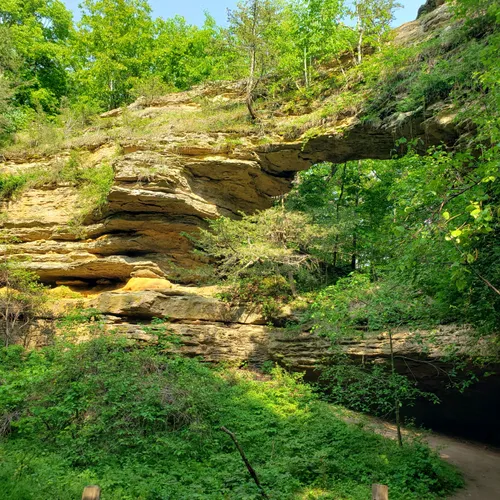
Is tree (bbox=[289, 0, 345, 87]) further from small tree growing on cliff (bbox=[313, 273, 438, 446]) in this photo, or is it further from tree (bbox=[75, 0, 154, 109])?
tree (bbox=[75, 0, 154, 109])

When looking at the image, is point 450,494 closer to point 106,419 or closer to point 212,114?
point 106,419

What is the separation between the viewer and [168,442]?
6312 millimetres

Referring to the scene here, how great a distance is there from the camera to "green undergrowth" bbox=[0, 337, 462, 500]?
17.4ft

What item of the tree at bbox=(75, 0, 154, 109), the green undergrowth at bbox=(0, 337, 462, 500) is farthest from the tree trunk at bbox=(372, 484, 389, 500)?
the tree at bbox=(75, 0, 154, 109)

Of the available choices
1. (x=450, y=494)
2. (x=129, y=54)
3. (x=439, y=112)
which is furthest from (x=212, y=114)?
(x=450, y=494)

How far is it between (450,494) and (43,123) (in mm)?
18657

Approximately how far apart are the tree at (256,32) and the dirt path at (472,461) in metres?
11.2

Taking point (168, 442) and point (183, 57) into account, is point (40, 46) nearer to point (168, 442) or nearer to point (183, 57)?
point (183, 57)

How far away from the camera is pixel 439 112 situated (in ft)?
30.9

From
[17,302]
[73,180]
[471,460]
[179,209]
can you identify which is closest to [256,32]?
[179,209]

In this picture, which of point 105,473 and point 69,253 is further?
point 69,253

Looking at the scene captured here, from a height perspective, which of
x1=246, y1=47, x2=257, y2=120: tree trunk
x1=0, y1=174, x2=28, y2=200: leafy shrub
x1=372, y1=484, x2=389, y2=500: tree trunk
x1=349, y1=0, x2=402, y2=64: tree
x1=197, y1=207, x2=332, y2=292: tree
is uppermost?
x1=349, y1=0, x2=402, y2=64: tree

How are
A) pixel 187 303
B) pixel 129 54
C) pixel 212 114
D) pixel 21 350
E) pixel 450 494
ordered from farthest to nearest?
pixel 129 54 → pixel 212 114 → pixel 187 303 → pixel 21 350 → pixel 450 494

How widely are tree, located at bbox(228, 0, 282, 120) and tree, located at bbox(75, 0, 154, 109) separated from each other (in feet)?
31.0
